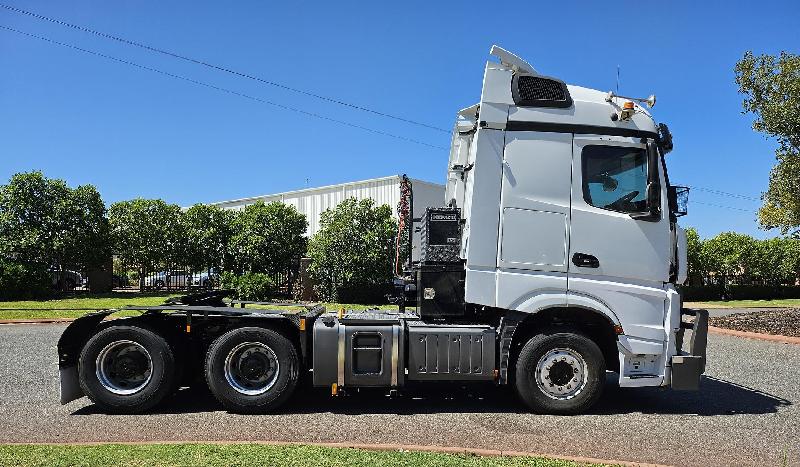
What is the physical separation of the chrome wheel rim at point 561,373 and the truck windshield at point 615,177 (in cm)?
174

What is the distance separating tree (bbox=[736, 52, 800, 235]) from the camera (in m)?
17.8

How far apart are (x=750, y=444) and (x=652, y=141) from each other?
129 inches

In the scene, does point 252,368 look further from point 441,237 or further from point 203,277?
point 203,277

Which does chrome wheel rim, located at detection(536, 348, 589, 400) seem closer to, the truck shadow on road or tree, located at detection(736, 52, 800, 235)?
the truck shadow on road

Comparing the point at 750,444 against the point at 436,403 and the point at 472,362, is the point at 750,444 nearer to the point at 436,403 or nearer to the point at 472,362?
the point at 472,362

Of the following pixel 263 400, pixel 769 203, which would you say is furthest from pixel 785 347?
pixel 263 400

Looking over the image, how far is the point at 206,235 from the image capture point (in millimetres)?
28797

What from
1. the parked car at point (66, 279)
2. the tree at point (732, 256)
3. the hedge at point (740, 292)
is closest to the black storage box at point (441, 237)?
the parked car at point (66, 279)

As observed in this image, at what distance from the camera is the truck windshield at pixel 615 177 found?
6895mm

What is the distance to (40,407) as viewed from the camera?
688cm

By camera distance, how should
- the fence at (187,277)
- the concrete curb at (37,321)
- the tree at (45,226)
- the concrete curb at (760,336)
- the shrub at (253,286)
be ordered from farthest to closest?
the fence at (187,277) < the tree at (45,226) < the shrub at (253,286) < the concrete curb at (37,321) < the concrete curb at (760,336)

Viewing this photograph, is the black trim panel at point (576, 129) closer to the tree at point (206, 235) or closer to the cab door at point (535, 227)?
the cab door at point (535, 227)

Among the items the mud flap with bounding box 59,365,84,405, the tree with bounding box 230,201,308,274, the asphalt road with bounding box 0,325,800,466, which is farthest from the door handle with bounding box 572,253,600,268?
the tree with bounding box 230,201,308,274

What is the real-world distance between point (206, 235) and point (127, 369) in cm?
2279
